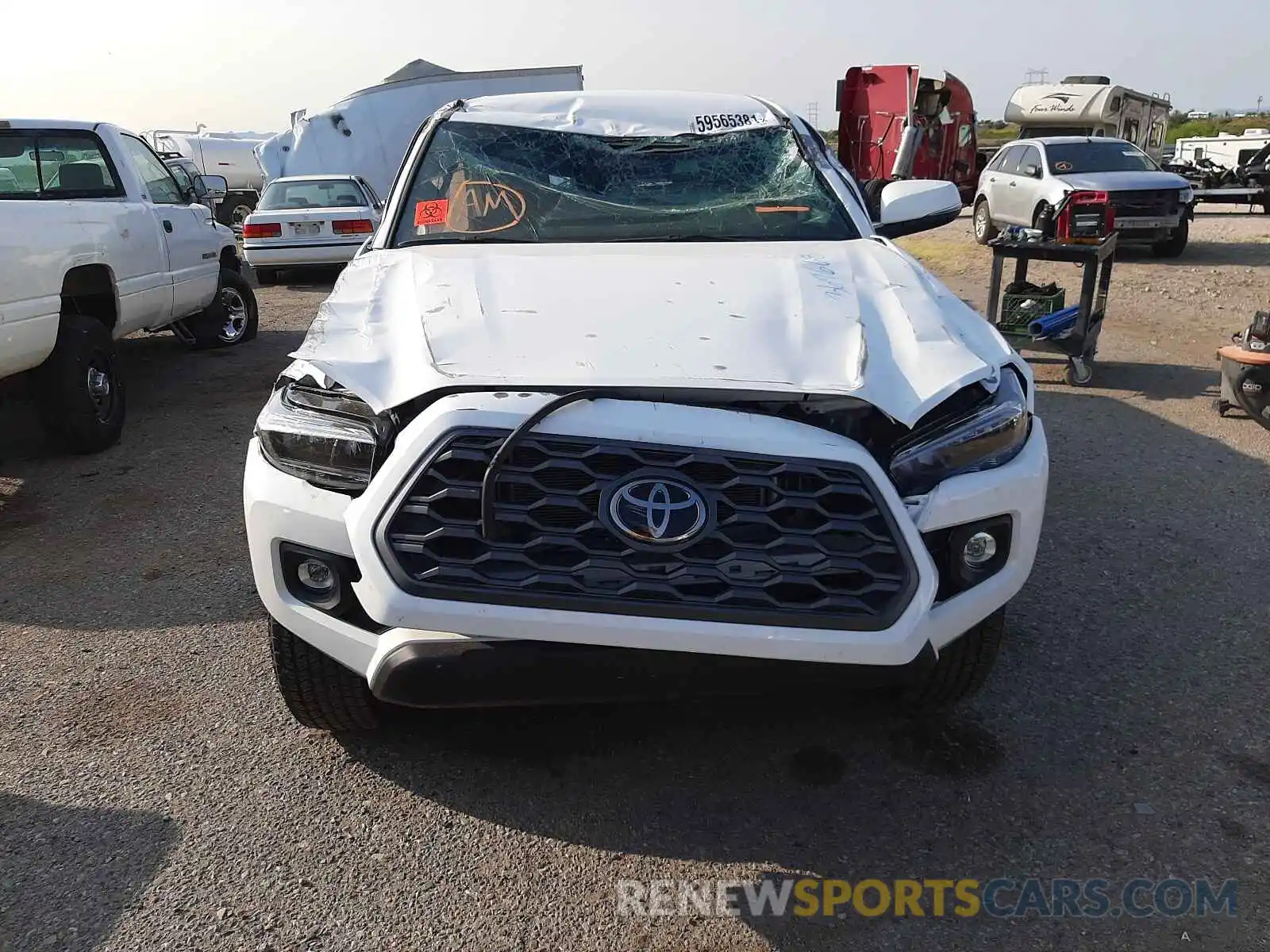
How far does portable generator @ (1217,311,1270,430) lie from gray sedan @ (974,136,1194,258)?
24.3ft

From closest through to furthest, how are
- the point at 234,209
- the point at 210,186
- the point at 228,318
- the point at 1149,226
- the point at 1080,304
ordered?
the point at 1080,304
the point at 210,186
the point at 228,318
the point at 1149,226
the point at 234,209

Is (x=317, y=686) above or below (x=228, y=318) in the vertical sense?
above

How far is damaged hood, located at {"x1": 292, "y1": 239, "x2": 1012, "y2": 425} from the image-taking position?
92.0 inches

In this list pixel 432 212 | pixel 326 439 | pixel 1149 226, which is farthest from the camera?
pixel 1149 226

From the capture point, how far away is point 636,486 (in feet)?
7.10

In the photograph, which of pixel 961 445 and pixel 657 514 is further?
pixel 961 445

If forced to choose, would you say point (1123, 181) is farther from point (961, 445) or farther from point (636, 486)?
point (636, 486)

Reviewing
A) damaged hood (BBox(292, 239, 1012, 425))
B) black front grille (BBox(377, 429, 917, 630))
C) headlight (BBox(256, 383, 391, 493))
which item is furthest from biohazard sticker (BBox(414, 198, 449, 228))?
black front grille (BBox(377, 429, 917, 630))

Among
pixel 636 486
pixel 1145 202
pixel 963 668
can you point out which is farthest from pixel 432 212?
pixel 1145 202

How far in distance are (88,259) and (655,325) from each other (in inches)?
181

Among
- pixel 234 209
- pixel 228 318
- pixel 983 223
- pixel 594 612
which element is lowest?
pixel 234 209

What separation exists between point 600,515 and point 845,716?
4.18ft

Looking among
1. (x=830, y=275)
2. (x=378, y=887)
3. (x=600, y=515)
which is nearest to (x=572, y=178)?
(x=830, y=275)

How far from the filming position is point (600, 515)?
215 cm
